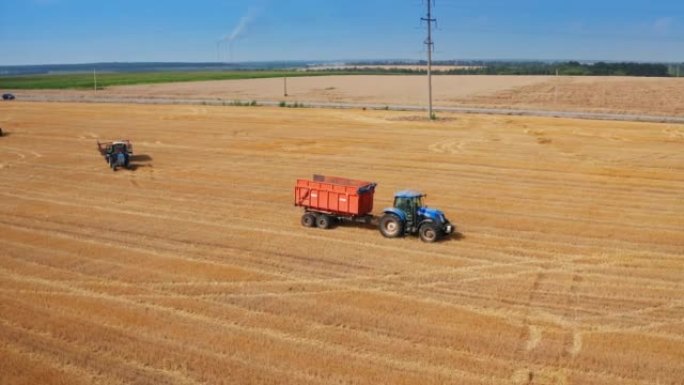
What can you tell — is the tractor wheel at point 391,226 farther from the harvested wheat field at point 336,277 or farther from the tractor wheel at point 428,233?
the tractor wheel at point 428,233

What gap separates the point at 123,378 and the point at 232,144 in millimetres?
32243

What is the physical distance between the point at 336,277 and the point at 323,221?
4.80 meters

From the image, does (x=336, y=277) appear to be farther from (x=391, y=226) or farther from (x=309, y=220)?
(x=309, y=220)

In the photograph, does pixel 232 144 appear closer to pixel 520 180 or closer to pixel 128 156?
pixel 128 156

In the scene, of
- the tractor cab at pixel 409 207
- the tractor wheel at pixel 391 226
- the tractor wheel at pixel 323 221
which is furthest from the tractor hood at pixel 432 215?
the tractor wheel at pixel 323 221

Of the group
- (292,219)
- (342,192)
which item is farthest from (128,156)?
(342,192)

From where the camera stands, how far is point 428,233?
2036 centimetres

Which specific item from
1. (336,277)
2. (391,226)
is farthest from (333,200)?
(336,277)

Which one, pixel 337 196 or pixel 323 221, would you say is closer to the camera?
pixel 337 196

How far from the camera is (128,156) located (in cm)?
3472

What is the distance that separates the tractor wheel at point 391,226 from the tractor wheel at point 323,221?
2.03 meters

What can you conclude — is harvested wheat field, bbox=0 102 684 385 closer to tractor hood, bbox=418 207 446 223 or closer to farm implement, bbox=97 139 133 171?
farm implement, bbox=97 139 133 171

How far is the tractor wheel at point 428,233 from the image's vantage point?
2027 centimetres

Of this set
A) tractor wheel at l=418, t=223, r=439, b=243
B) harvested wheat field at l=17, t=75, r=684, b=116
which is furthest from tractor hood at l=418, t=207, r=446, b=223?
harvested wheat field at l=17, t=75, r=684, b=116
